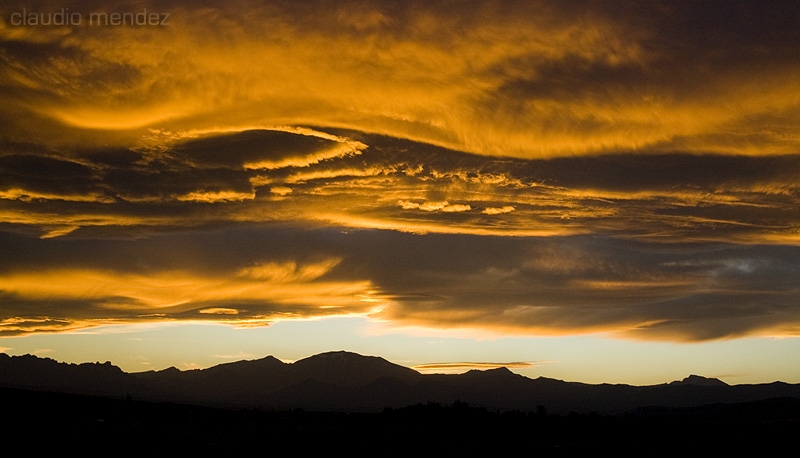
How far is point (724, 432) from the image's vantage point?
48594 millimetres

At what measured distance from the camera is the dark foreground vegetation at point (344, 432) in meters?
37.5

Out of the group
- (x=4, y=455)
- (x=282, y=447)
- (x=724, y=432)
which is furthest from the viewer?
(x=724, y=432)

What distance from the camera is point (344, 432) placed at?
44.4 meters

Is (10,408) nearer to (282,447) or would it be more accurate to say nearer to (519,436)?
(282,447)

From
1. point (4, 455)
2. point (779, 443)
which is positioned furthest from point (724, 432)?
point (4, 455)

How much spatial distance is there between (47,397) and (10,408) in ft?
31.4

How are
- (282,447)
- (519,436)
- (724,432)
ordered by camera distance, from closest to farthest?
(282,447) < (519,436) < (724,432)

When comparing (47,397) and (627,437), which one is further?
(47,397)

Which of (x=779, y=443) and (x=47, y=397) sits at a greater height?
(x=47, y=397)

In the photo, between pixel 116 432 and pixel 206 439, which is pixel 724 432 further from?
pixel 116 432

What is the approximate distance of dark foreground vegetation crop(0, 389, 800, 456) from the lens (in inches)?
1475

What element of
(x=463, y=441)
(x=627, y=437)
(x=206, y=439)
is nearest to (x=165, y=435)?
(x=206, y=439)

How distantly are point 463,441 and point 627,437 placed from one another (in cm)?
1115

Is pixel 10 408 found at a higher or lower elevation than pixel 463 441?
higher
